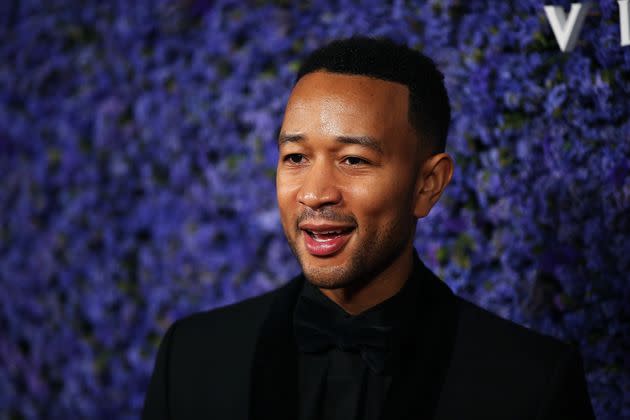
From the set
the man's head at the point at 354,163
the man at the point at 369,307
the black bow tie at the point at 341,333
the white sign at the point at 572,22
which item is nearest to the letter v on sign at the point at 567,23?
the white sign at the point at 572,22

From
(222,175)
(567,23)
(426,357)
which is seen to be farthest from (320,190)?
(222,175)

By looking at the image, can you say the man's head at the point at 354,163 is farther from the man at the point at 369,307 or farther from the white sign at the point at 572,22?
the white sign at the point at 572,22

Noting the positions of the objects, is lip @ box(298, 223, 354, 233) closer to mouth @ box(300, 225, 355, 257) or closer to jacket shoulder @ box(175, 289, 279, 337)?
mouth @ box(300, 225, 355, 257)

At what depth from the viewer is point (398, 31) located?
2.98m

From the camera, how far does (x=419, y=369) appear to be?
6.98 feet

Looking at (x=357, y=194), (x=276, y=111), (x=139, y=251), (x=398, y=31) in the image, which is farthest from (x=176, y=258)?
(x=357, y=194)

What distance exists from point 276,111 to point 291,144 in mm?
1247

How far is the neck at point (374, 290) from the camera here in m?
2.17

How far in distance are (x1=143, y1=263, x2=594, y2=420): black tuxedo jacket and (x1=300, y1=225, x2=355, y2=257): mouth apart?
378 millimetres

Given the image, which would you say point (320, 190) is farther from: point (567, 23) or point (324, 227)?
point (567, 23)

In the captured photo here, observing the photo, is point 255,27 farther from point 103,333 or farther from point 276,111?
point 103,333

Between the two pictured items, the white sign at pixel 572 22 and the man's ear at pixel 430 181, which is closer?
the man's ear at pixel 430 181

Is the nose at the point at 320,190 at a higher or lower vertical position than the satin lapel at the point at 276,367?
higher

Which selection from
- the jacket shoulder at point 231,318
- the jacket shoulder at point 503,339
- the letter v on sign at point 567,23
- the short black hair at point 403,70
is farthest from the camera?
the letter v on sign at point 567,23
